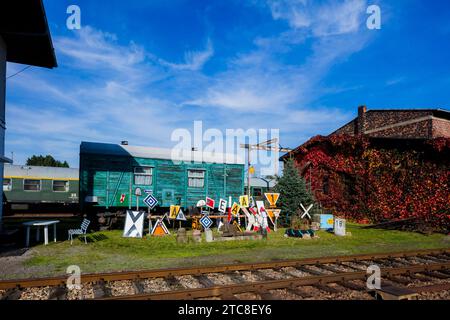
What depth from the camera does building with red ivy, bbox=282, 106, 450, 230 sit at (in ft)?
52.4

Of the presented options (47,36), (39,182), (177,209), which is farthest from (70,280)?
(39,182)

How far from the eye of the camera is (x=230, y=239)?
38.7ft

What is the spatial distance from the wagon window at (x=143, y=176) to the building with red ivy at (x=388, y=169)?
11260 millimetres

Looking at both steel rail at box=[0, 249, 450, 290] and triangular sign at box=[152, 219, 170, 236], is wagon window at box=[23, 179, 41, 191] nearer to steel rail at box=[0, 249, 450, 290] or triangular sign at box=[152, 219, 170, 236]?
triangular sign at box=[152, 219, 170, 236]

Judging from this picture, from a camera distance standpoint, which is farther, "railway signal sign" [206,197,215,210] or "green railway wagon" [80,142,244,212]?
"green railway wagon" [80,142,244,212]

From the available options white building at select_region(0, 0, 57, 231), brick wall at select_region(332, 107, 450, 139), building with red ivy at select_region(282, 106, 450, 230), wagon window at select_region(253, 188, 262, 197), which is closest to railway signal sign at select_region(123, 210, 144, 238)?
white building at select_region(0, 0, 57, 231)

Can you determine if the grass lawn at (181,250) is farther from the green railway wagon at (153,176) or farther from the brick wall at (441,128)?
the brick wall at (441,128)

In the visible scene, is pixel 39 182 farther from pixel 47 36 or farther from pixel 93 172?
pixel 47 36

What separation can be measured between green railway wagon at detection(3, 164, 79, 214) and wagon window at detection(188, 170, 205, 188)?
13.7 m

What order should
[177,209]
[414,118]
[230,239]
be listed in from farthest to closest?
[414,118] → [177,209] → [230,239]

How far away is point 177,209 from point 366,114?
19.1 metres

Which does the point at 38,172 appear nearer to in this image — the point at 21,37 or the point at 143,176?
the point at 143,176

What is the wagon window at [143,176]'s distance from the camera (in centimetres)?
1541

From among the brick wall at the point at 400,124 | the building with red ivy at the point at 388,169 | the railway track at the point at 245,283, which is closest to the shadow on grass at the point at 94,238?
the railway track at the point at 245,283
